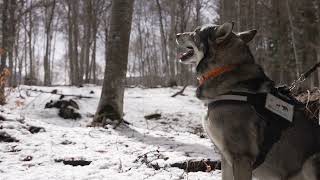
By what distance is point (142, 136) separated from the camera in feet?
27.0

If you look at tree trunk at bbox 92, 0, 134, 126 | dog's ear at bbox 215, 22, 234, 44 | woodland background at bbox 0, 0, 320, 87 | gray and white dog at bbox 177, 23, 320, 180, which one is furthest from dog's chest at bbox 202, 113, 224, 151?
woodland background at bbox 0, 0, 320, 87

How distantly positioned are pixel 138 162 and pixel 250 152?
2389 millimetres

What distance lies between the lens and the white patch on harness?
12.3ft

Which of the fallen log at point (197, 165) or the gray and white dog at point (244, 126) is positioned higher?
the gray and white dog at point (244, 126)

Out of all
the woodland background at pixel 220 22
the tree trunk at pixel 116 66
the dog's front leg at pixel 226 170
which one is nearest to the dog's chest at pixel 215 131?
the dog's front leg at pixel 226 170

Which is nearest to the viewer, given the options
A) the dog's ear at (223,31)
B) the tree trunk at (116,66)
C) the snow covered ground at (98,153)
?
the dog's ear at (223,31)

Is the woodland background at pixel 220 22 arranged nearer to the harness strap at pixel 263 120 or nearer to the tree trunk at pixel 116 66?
the tree trunk at pixel 116 66

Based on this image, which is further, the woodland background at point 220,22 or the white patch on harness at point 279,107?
the woodland background at point 220,22

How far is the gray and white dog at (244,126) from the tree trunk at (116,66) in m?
5.54

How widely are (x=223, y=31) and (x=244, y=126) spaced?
97cm

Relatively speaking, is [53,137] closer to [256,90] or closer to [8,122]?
[8,122]

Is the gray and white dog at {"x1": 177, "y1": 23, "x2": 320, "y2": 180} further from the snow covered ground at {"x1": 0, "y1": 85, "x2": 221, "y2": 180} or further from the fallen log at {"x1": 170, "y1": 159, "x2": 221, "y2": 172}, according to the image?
the fallen log at {"x1": 170, "y1": 159, "x2": 221, "y2": 172}

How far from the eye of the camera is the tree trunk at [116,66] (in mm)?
9430

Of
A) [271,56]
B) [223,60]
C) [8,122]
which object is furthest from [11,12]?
[271,56]
